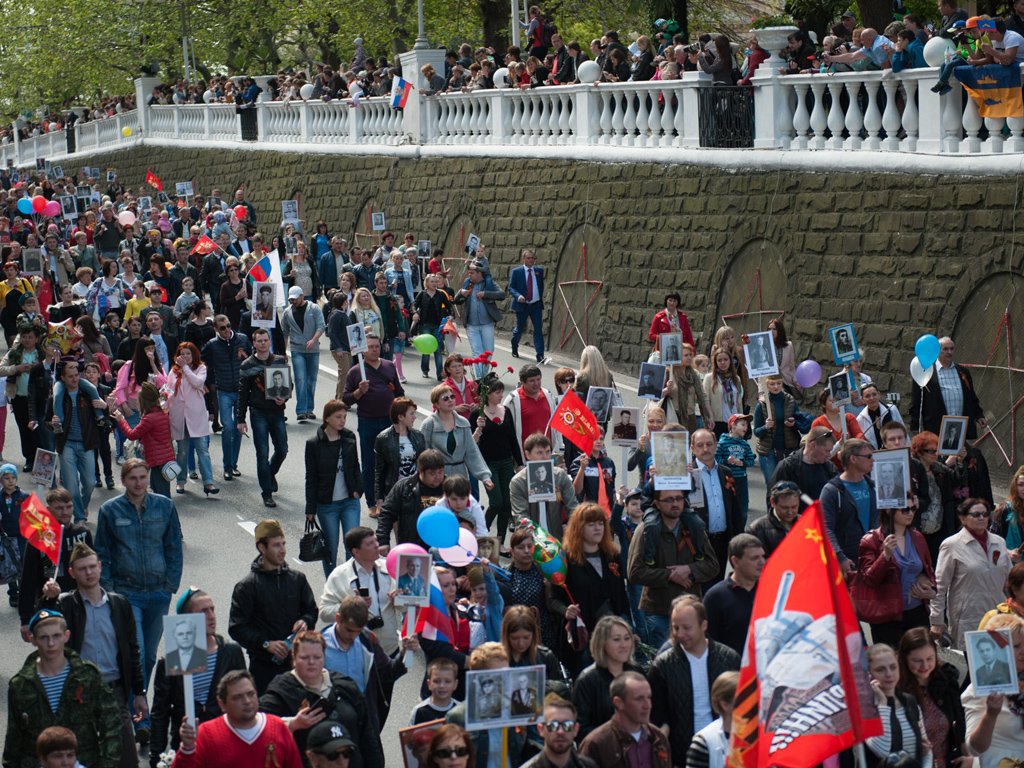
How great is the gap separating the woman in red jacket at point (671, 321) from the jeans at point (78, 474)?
6144 millimetres

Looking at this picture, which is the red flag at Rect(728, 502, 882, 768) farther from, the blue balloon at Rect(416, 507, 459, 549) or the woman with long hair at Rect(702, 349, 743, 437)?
the woman with long hair at Rect(702, 349, 743, 437)

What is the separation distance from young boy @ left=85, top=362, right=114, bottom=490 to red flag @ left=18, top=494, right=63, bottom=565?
14.5ft

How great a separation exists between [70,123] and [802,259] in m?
38.6

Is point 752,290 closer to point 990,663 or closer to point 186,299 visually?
point 186,299

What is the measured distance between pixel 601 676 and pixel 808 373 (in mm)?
8917

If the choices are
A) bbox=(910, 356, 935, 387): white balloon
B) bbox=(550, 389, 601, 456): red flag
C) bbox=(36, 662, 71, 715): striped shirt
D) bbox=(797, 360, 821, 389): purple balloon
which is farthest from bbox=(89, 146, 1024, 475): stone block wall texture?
bbox=(36, 662, 71, 715): striped shirt

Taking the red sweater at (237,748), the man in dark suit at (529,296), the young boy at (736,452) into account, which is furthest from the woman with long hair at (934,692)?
the man in dark suit at (529,296)

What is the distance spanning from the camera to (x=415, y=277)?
25250 mm

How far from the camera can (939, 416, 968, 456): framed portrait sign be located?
12734 mm

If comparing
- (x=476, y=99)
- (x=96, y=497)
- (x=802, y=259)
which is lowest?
(x=96, y=497)

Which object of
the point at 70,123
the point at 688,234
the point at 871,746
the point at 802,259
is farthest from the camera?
the point at 70,123

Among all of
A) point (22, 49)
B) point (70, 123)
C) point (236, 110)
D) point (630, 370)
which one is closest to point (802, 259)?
point (630, 370)

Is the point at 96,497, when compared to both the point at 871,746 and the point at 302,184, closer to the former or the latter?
the point at 871,746

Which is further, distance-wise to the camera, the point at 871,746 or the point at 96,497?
the point at 96,497
